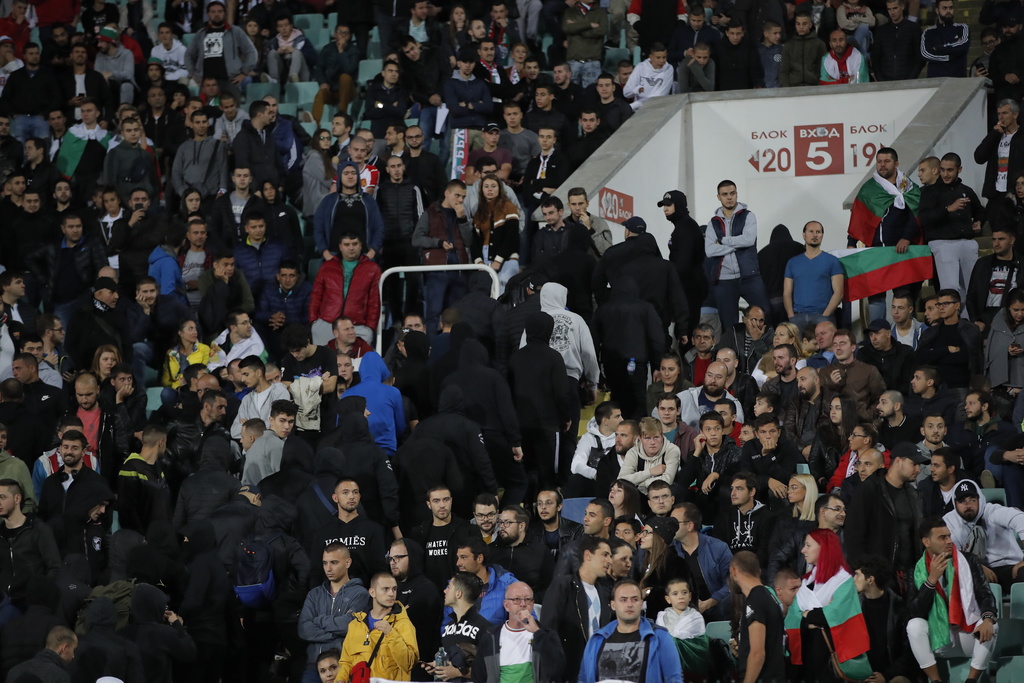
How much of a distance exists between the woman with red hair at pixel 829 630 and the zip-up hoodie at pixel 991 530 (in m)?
1.14

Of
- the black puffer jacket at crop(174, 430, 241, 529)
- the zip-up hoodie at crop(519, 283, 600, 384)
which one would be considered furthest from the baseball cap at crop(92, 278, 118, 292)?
the zip-up hoodie at crop(519, 283, 600, 384)

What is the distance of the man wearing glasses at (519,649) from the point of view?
31.6 ft

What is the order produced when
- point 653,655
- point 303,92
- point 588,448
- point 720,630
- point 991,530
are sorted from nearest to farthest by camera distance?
point 653,655 → point 720,630 → point 991,530 → point 588,448 → point 303,92

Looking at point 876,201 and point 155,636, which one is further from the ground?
point 876,201

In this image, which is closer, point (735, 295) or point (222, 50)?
point (735, 295)

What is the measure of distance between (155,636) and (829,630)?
12.7 ft

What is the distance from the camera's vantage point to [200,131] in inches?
685

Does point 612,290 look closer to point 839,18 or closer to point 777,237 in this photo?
point 777,237

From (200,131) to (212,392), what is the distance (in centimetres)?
516

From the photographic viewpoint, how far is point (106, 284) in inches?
579

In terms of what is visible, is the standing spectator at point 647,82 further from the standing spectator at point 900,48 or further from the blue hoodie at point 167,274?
the blue hoodie at point 167,274

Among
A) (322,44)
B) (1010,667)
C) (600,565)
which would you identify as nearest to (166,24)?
(322,44)

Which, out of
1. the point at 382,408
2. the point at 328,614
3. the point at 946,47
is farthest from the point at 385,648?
the point at 946,47

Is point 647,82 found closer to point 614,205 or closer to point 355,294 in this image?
point 614,205
